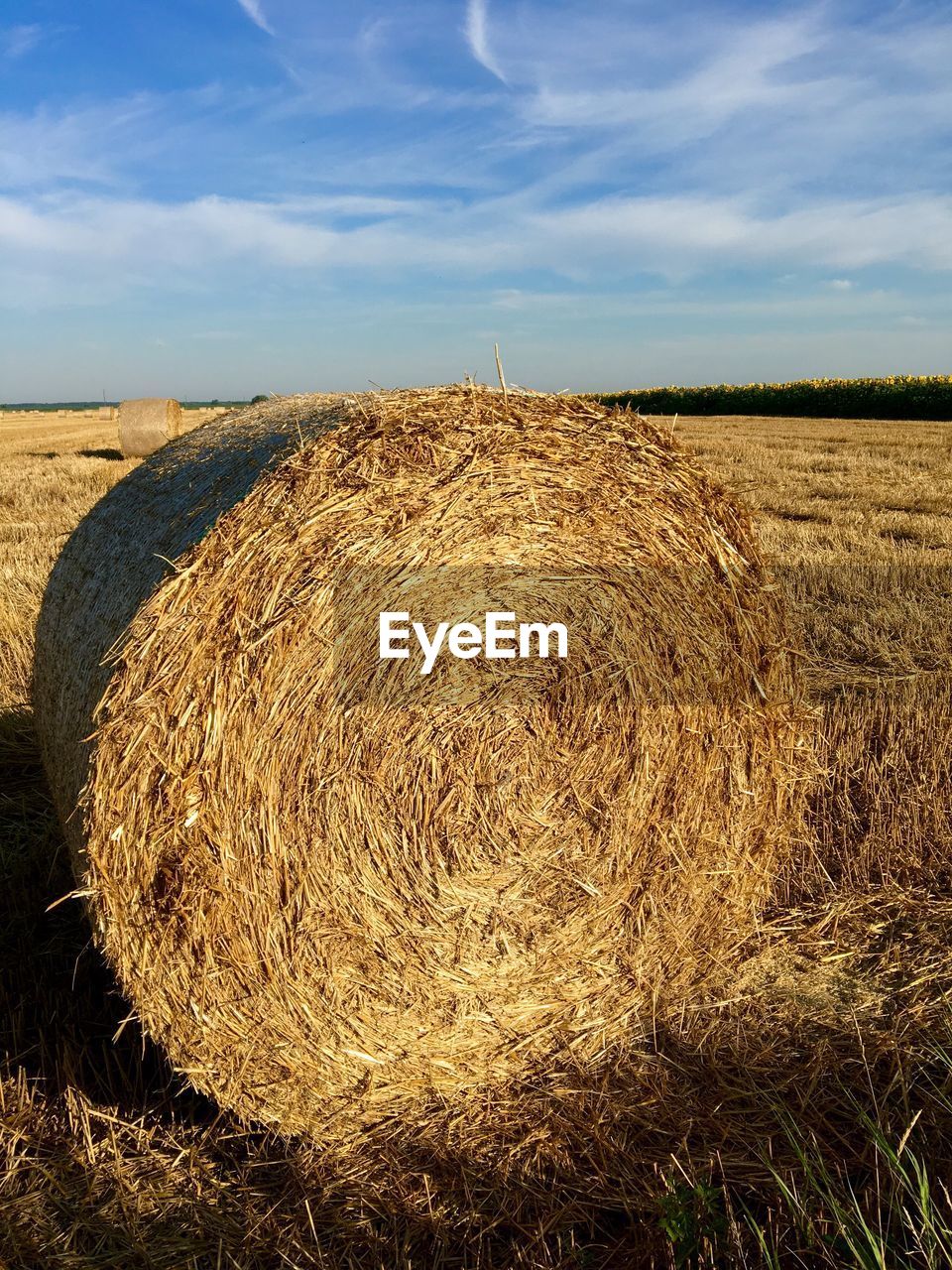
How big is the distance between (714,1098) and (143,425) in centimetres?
1764

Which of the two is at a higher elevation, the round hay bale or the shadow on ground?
the round hay bale

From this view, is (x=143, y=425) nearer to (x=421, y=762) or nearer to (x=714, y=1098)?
(x=421, y=762)

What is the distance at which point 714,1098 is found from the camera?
3072mm

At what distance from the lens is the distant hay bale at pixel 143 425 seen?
1839 cm

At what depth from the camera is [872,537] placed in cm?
865

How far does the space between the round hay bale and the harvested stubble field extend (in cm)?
22

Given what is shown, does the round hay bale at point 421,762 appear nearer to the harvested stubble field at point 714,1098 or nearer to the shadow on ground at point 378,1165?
the shadow on ground at point 378,1165

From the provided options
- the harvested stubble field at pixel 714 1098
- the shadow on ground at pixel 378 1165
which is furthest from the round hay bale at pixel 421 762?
the harvested stubble field at pixel 714 1098

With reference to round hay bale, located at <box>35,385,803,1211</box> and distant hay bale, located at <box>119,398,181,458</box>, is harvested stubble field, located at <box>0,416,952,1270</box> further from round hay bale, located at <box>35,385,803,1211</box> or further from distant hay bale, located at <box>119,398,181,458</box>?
distant hay bale, located at <box>119,398,181,458</box>

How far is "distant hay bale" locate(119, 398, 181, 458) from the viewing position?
18.4m

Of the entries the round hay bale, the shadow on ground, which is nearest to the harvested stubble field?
the shadow on ground

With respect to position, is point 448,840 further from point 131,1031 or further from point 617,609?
point 131,1031

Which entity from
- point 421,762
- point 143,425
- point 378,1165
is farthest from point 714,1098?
point 143,425

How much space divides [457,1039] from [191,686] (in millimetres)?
1405
